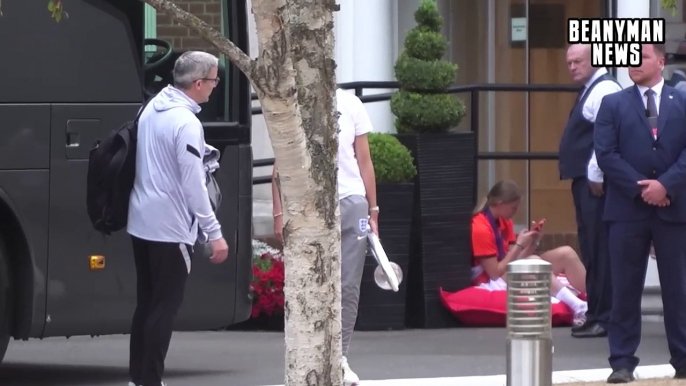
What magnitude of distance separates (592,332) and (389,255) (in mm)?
1546

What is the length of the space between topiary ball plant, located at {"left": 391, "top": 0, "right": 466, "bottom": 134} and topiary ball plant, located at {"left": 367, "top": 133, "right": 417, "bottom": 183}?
1.13ft

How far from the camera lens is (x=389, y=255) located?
10844 mm

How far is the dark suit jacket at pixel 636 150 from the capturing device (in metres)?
7.66

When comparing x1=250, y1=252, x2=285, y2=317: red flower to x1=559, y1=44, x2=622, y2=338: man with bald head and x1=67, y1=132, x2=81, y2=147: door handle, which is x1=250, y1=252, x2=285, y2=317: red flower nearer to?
x1=559, y1=44, x2=622, y2=338: man with bald head

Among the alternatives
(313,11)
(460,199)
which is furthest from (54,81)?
(460,199)

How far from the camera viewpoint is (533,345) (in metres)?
6.02

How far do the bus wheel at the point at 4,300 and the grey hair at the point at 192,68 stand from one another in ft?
4.51

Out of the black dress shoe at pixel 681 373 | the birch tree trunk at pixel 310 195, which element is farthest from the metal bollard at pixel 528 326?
the black dress shoe at pixel 681 373

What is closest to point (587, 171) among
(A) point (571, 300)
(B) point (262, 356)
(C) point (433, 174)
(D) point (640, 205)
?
(A) point (571, 300)

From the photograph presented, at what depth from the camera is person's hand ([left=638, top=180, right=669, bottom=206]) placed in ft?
24.7

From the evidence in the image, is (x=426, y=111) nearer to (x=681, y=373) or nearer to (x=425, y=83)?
(x=425, y=83)

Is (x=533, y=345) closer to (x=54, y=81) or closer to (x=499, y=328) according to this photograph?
(x=54, y=81)

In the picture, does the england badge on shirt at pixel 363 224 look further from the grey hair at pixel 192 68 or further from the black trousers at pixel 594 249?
the black trousers at pixel 594 249

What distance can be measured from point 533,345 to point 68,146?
3070mm
